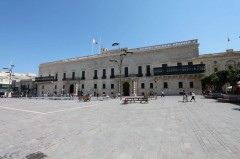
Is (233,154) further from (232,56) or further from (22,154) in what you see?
(232,56)

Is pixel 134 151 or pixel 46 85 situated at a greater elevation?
pixel 46 85

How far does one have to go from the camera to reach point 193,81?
30.0 meters

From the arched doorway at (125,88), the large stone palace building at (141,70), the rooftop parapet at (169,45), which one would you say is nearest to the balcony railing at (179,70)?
the large stone palace building at (141,70)

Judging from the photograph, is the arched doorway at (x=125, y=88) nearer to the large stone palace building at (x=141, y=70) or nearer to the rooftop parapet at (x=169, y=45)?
the large stone palace building at (x=141, y=70)

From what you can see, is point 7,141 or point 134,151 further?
point 7,141

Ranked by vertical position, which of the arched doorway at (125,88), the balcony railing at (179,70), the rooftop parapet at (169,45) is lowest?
the arched doorway at (125,88)

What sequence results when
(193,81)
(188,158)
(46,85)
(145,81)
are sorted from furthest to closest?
(46,85), (145,81), (193,81), (188,158)

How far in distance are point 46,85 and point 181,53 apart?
43.3 meters

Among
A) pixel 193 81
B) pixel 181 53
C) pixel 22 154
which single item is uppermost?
pixel 181 53

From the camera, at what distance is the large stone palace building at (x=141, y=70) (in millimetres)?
30484

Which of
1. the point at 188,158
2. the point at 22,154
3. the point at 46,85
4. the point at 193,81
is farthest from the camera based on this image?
the point at 46,85

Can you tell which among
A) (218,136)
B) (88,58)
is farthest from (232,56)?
(218,136)

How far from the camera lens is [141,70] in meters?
35.4

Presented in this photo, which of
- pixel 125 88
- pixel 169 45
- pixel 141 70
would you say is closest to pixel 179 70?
pixel 169 45
